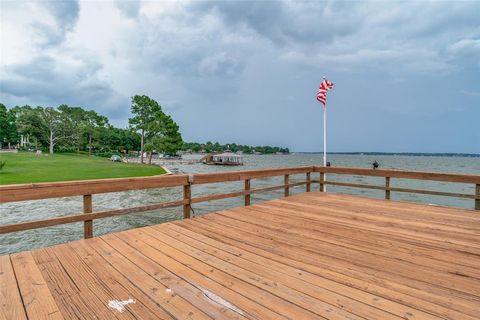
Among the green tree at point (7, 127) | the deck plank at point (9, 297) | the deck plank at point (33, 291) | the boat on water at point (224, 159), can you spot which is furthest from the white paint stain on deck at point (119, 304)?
the green tree at point (7, 127)

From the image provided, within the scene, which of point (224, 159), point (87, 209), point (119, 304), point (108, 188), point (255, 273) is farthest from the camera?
point (224, 159)

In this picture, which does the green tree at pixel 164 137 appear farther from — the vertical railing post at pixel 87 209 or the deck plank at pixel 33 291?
the deck plank at pixel 33 291

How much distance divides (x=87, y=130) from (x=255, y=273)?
76712mm

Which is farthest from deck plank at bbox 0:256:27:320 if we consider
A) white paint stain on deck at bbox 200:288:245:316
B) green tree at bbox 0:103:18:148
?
green tree at bbox 0:103:18:148

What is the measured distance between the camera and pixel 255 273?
2105 millimetres

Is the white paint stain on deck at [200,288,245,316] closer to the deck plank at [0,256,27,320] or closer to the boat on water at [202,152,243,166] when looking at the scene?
the deck plank at [0,256,27,320]

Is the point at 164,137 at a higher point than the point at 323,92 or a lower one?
higher

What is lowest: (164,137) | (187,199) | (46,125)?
(187,199)

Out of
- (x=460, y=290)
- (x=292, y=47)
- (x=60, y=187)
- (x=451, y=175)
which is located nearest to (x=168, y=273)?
(x=60, y=187)

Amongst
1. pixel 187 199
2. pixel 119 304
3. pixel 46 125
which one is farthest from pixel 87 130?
pixel 119 304

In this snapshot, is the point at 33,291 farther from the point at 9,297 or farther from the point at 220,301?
the point at 220,301

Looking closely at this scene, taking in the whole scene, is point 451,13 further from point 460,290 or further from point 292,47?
point 292,47

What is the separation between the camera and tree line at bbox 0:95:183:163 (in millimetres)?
42625

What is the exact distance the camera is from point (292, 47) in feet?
60.4
